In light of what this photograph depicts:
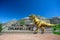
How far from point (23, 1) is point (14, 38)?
53cm

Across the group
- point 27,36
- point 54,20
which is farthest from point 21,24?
point 54,20

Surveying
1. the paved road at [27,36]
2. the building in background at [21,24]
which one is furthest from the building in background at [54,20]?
the paved road at [27,36]

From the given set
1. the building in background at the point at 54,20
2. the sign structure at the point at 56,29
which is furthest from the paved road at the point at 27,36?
the building in background at the point at 54,20

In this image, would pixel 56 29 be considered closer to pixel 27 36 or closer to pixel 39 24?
pixel 39 24

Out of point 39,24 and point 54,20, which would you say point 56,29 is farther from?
point 39,24

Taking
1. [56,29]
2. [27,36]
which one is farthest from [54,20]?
[27,36]

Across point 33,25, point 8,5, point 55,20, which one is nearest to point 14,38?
point 33,25

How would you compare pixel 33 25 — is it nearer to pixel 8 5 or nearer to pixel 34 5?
pixel 34 5

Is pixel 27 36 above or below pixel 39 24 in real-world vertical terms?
below

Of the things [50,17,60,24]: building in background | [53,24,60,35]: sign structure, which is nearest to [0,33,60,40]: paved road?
[53,24,60,35]: sign structure

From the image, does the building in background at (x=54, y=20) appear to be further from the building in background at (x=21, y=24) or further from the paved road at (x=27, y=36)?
the paved road at (x=27, y=36)

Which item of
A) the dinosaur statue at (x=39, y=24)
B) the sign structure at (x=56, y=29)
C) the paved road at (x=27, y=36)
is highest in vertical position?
the dinosaur statue at (x=39, y=24)

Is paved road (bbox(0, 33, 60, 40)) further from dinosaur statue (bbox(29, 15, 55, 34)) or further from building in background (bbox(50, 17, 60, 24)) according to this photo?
building in background (bbox(50, 17, 60, 24))

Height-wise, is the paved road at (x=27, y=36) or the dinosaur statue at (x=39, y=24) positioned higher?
the dinosaur statue at (x=39, y=24)
